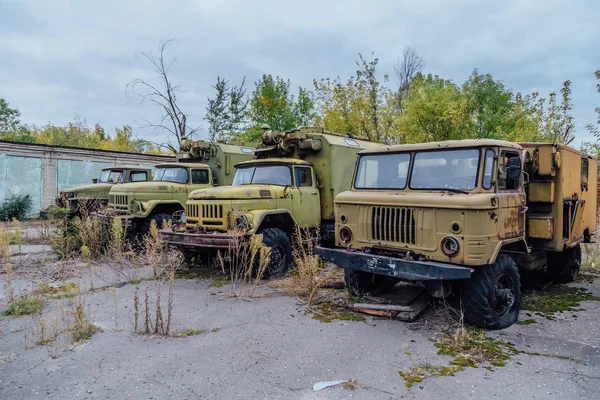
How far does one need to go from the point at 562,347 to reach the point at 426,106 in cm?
1195

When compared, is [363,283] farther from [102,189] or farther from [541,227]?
[102,189]

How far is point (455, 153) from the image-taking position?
16.5 feet

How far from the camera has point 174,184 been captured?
1069 cm

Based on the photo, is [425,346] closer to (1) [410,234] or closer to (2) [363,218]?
(1) [410,234]

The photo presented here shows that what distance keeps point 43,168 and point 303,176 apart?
16326 mm

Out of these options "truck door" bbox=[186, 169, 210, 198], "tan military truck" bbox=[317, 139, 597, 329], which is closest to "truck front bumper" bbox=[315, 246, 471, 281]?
"tan military truck" bbox=[317, 139, 597, 329]

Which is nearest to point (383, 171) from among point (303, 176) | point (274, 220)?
point (274, 220)

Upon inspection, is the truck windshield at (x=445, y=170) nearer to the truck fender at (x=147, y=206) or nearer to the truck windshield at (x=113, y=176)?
the truck fender at (x=147, y=206)

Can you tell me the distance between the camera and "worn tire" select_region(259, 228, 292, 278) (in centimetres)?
732

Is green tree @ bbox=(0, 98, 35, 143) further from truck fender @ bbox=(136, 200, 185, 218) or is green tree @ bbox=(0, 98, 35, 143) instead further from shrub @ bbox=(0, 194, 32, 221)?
→ truck fender @ bbox=(136, 200, 185, 218)

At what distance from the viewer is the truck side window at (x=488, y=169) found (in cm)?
471

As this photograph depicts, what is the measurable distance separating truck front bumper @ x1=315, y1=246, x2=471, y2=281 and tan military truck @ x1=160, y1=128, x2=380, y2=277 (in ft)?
6.57

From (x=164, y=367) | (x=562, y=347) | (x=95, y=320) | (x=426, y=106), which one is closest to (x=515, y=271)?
(x=562, y=347)

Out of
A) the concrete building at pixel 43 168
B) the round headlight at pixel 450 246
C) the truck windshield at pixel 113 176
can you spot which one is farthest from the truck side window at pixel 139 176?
the round headlight at pixel 450 246
